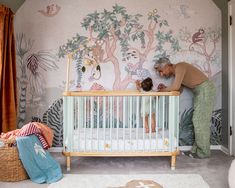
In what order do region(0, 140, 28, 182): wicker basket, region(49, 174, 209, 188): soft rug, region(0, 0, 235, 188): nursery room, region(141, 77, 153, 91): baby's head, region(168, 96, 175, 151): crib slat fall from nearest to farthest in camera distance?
region(49, 174, 209, 188): soft rug < region(0, 140, 28, 182): wicker basket < region(168, 96, 175, 151): crib slat < region(141, 77, 153, 91): baby's head < region(0, 0, 235, 188): nursery room

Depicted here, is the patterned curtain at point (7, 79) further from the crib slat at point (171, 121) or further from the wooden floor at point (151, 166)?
the crib slat at point (171, 121)

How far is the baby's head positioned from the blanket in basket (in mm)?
1591

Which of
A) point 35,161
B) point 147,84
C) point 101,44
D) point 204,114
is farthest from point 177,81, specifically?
point 35,161

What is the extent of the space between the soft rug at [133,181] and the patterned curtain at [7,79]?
107 centimetres

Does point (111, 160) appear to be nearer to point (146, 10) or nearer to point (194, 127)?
point (194, 127)

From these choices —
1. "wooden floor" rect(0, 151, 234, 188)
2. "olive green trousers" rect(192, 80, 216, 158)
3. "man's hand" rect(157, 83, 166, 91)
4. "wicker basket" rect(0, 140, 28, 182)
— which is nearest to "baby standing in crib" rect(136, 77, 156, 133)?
"man's hand" rect(157, 83, 166, 91)

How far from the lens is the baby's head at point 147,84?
3.89 metres

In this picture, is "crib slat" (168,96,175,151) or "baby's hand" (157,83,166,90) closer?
"crib slat" (168,96,175,151)

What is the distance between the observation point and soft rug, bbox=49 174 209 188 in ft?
8.96

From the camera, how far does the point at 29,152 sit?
2.86m

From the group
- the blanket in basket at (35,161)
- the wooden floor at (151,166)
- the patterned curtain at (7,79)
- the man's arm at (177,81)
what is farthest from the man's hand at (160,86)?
the patterned curtain at (7,79)

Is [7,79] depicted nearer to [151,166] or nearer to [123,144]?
[123,144]

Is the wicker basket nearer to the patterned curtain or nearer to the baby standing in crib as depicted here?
the patterned curtain

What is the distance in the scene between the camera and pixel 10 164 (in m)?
2.84
